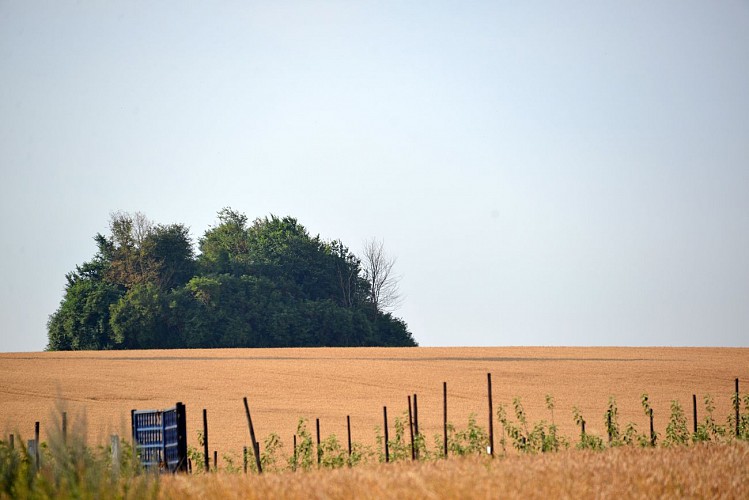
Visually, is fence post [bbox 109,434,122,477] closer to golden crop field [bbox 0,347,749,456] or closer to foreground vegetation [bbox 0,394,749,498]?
foreground vegetation [bbox 0,394,749,498]

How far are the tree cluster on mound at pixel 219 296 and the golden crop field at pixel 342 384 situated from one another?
883 cm

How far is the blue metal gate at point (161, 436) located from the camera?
15242mm

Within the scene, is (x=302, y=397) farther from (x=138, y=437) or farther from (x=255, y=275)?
(x=255, y=275)

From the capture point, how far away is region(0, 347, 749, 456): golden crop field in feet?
96.5

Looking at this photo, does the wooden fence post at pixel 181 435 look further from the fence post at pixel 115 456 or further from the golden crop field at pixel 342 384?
the golden crop field at pixel 342 384

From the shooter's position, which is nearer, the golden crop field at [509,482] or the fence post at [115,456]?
the golden crop field at [509,482]

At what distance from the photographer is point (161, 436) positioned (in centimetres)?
1530

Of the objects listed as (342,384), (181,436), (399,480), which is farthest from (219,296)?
(399,480)

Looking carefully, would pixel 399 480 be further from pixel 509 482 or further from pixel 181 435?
pixel 181 435

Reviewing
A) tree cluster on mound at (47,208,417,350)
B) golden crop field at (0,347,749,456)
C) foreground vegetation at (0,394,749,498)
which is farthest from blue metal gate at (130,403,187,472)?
tree cluster on mound at (47,208,417,350)

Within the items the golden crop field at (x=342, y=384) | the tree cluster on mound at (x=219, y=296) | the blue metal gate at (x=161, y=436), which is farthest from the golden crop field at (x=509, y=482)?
the tree cluster on mound at (x=219, y=296)

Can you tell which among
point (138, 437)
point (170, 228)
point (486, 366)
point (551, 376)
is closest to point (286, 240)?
point (170, 228)

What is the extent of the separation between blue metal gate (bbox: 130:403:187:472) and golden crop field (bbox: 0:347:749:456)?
7.85 meters

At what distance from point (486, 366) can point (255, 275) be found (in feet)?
94.9
